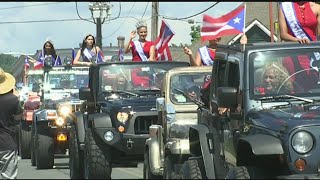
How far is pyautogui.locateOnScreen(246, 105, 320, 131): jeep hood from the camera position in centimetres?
689

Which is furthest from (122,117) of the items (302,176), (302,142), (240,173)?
(302,176)

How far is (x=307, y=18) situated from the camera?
32.5 ft

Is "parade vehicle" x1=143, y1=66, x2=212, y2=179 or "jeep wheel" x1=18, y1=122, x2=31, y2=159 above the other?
"parade vehicle" x1=143, y1=66, x2=212, y2=179

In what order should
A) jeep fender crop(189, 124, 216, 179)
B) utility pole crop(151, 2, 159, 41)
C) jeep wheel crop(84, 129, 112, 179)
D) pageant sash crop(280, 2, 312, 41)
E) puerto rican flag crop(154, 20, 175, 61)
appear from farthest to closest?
utility pole crop(151, 2, 159, 41)
puerto rican flag crop(154, 20, 175, 61)
jeep wheel crop(84, 129, 112, 179)
pageant sash crop(280, 2, 312, 41)
jeep fender crop(189, 124, 216, 179)

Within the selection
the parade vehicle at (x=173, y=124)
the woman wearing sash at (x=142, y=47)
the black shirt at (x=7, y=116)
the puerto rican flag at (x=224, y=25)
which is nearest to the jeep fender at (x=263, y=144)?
the parade vehicle at (x=173, y=124)

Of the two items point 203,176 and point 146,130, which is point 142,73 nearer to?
point 146,130

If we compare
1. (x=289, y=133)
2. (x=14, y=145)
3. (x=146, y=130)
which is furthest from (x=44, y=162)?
(x=289, y=133)

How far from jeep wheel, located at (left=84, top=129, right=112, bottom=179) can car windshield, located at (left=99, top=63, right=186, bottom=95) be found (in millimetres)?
1410

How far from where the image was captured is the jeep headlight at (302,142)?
22.4ft

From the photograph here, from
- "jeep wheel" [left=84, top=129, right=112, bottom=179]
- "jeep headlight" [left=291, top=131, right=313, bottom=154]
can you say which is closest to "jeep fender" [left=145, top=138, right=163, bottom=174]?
"jeep wheel" [left=84, top=129, right=112, bottom=179]

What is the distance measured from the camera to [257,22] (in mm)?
43625

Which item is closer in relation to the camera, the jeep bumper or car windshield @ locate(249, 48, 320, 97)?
the jeep bumper

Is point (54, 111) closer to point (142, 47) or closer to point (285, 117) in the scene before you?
point (142, 47)

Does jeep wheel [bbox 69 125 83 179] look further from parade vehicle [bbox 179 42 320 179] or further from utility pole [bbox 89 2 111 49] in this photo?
utility pole [bbox 89 2 111 49]
